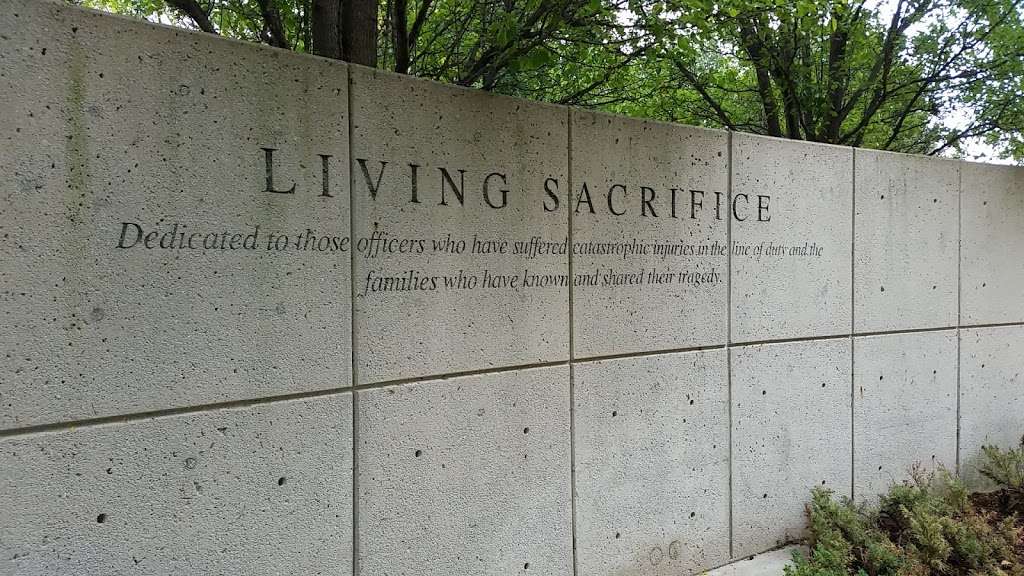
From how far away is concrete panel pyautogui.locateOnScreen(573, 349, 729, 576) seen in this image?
12.3ft

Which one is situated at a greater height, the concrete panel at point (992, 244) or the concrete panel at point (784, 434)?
the concrete panel at point (992, 244)

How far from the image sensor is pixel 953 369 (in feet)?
18.0

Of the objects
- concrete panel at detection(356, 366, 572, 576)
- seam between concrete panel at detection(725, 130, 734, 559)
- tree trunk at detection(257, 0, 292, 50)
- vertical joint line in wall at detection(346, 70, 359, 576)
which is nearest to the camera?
vertical joint line in wall at detection(346, 70, 359, 576)

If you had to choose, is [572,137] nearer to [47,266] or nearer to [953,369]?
[47,266]

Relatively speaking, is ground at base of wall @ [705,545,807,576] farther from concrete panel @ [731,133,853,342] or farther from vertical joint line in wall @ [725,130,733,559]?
concrete panel @ [731,133,853,342]

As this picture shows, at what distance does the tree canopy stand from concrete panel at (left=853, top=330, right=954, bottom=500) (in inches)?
91.7

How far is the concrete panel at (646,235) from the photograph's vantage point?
3723mm

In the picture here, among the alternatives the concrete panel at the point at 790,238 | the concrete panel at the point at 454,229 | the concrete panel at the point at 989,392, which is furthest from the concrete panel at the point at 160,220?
the concrete panel at the point at 989,392

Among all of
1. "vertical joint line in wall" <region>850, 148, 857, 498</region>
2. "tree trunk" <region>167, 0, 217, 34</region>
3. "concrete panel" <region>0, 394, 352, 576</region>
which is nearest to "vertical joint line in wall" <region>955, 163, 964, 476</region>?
"vertical joint line in wall" <region>850, 148, 857, 498</region>

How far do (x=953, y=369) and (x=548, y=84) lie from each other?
3890 mm

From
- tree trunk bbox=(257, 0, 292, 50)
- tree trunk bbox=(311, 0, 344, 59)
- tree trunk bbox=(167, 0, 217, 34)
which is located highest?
tree trunk bbox=(257, 0, 292, 50)

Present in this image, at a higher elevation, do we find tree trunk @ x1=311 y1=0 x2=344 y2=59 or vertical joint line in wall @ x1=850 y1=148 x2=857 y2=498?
tree trunk @ x1=311 y1=0 x2=344 y2=59

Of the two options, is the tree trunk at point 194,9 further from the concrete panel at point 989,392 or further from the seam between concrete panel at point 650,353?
the concrete panel at point 989,392

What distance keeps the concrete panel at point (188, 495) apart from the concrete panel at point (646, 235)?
1.45 metres
